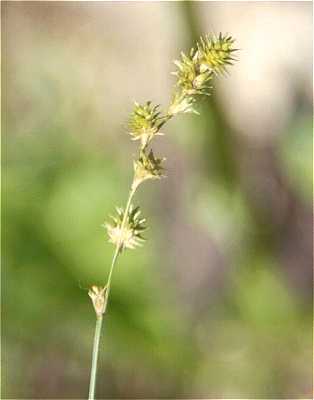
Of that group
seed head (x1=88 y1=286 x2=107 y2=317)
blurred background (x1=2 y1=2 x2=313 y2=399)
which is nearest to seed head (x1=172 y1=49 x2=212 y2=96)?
seed head (x1=88 y1=286 x2=107 y2=317)

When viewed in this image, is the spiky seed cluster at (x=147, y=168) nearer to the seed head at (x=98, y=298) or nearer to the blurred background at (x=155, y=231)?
the seed head at (x=98, y=298)

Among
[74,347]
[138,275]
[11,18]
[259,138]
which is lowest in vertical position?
[74,347]

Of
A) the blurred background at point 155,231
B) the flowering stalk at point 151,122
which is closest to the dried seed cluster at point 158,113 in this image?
the flowering stalk at point 151,122

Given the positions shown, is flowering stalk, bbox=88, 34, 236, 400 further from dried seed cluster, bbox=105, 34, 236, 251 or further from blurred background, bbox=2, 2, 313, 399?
blurred background, bbox=2, 2, 313, 399

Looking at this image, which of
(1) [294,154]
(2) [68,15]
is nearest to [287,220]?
(1) [294,154]

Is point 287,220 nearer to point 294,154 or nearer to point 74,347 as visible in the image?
point 294,154

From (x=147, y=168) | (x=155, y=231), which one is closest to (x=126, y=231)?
(x=147, y=168)
